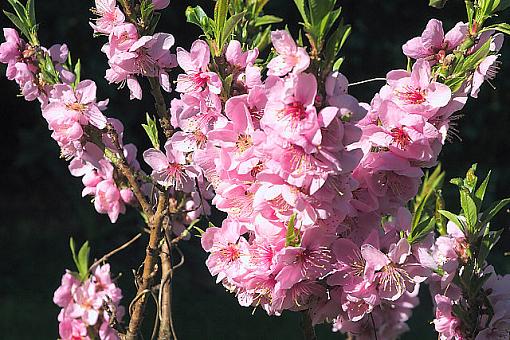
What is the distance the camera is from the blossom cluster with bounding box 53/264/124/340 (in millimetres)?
1489

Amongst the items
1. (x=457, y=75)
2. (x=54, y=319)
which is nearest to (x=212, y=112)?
(x=457, y=75)

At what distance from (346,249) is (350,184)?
5.3 inches

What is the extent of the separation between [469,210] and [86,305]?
714 millimetres

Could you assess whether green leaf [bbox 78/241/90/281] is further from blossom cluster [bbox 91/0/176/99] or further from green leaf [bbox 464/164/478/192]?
green leaf [bbox 464/164/478/192]

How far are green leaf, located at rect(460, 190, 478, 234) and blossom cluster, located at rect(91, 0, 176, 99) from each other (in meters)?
0.59

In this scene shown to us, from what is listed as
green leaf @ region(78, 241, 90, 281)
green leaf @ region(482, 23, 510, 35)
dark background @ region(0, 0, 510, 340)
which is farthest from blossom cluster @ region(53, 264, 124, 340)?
dark background @ region(0, 0, 510, 340)

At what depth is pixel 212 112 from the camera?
1.38m

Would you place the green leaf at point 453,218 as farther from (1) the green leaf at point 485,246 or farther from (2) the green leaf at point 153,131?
(2) the green leaf at point 153,131

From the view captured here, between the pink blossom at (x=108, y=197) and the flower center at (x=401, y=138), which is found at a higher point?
the flower center at (x=401, y=138)

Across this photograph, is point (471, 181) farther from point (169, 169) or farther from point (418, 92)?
point (169, 169)

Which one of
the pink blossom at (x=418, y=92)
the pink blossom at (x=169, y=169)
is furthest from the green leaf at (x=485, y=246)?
the pink blossom at (x=169, y=169)

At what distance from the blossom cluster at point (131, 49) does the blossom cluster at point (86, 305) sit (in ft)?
1.20

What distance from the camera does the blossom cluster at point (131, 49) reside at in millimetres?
1498

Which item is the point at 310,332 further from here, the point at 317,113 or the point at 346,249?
the point at 317,113
